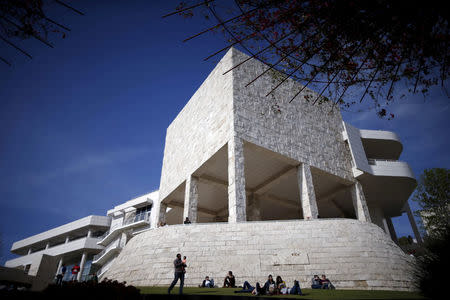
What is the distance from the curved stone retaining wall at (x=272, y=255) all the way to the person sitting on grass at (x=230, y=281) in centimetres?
45

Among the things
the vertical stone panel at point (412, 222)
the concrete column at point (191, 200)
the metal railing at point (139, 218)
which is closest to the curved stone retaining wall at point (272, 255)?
the concrete column at point (191, 200)

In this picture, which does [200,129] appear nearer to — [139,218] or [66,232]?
[139,218]

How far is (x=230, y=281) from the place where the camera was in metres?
9.55

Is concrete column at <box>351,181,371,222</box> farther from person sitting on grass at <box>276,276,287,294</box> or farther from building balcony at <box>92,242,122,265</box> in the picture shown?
building balcony at <box>92,242,122,265</box>

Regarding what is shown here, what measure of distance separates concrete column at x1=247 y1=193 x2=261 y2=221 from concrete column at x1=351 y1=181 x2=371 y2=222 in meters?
7.78

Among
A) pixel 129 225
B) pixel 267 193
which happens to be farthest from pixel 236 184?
pixel 129 225

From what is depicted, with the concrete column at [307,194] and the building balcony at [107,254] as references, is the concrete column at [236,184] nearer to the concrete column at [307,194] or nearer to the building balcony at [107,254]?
the concrete column at [307,194]

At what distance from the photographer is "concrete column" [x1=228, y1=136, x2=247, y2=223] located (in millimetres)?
14413

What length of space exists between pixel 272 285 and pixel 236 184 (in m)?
7.28

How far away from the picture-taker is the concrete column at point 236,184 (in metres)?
14.4

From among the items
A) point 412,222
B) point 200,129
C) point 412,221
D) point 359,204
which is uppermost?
point 200,129

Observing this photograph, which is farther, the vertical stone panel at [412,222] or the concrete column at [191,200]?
the vertical stone panel at [412,222]

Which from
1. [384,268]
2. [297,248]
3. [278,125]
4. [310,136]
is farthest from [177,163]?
[384,268]

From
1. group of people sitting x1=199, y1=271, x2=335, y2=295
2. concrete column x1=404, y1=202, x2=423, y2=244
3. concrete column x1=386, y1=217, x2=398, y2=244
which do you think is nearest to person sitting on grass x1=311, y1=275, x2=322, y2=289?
group of people sitting x1=199, y1=271, x2=335, y2=295
